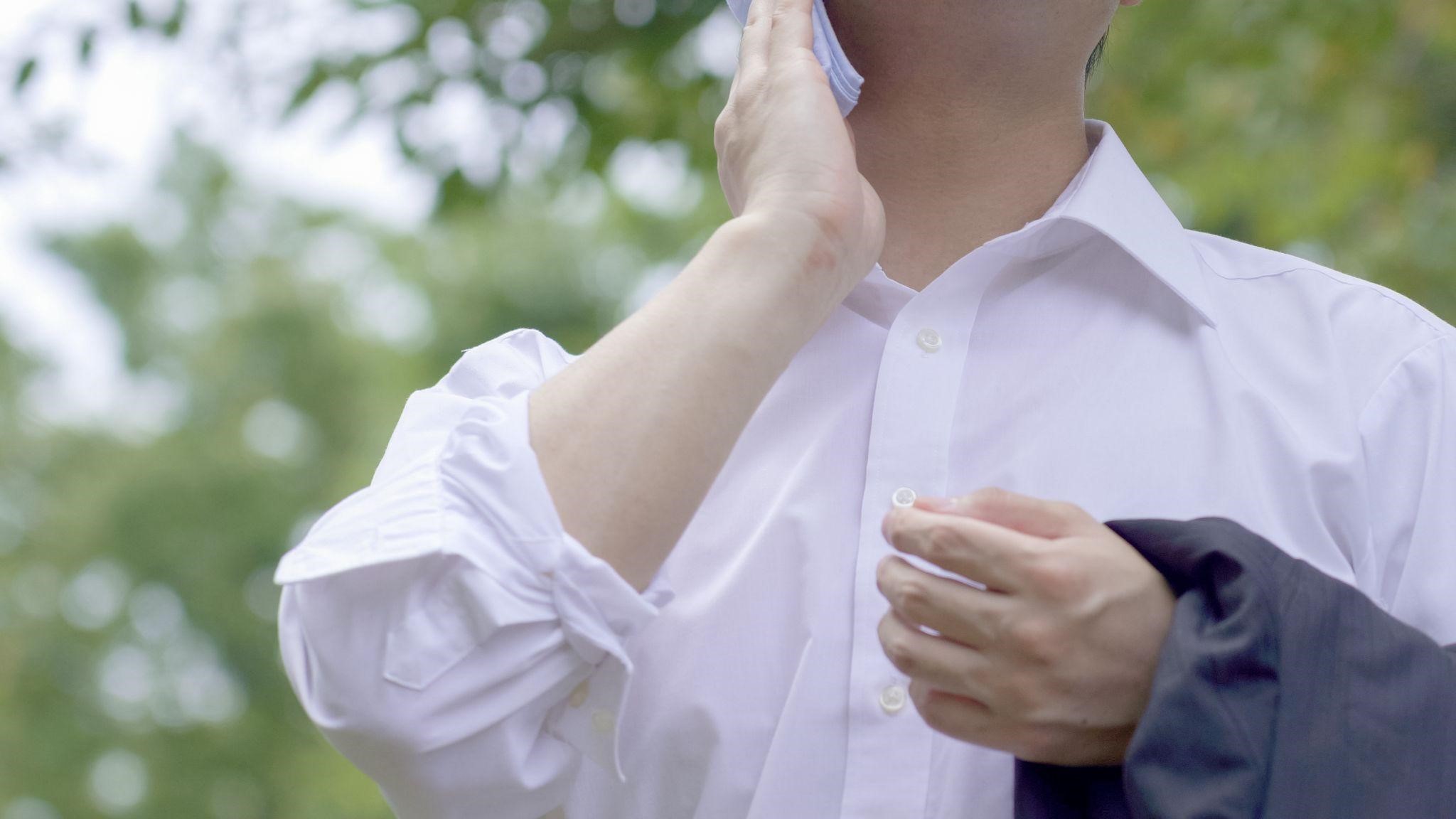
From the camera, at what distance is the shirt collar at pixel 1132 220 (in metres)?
1.62

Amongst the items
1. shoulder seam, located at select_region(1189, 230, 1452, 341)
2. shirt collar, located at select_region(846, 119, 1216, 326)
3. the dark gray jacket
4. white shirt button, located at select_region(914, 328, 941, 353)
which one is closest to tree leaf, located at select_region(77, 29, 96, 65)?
Answer: shirt collar, located at select_region(846, 119, 1216, 326)

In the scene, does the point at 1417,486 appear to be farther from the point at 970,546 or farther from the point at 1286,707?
the point at 970,546

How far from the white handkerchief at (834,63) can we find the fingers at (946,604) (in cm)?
64

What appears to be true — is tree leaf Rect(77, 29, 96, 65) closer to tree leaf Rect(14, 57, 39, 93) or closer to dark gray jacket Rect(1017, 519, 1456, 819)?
tree leaf Rect(14, 57, 39, 93)

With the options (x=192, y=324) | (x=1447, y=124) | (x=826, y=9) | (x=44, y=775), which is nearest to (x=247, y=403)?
(x=192, y=324)

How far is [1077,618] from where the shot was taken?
1.22 meters

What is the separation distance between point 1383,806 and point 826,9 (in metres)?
1.05

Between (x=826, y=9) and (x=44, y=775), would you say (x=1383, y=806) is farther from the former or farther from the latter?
(x=44, y=775)

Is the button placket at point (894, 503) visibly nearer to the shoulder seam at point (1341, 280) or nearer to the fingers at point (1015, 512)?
the fingers at point (1015, 512)

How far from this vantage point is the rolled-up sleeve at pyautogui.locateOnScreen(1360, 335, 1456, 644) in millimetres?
1391

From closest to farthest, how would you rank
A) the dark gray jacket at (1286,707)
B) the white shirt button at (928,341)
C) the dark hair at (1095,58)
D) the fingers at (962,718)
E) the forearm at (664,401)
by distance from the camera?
1. the dark gray jacket at (1286,707)
2. the fingers at (962,718)
3. the forearm at (664,401)
4. the white shirt button at (928,341)
5. the dark hair at (1095,58)

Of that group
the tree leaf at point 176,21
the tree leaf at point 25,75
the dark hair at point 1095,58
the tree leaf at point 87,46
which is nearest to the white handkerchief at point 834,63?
the dark hair at point 1095,58

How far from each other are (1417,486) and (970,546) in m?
0.53

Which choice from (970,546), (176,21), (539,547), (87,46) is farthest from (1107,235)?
(87,46)
